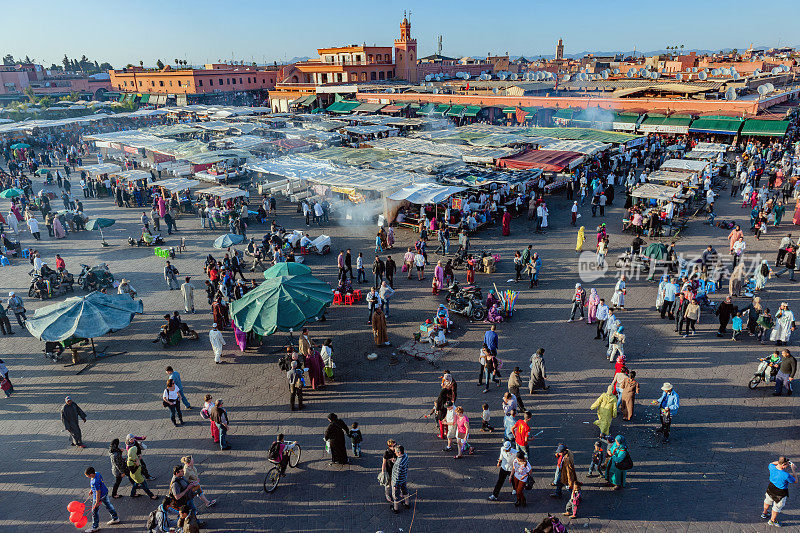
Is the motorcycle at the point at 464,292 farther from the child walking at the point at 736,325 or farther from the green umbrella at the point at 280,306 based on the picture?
the child walking at the point at 736,325

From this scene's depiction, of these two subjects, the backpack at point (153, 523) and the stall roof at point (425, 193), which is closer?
the backpack at point (153, 523)

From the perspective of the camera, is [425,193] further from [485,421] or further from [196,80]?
[196,80]

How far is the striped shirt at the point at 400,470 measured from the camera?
7.45 metres

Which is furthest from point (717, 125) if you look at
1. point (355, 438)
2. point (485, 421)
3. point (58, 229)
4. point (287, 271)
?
point (58, 229)

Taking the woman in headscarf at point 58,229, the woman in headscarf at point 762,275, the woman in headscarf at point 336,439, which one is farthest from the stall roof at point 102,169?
the woman in headscarf at point 762,275

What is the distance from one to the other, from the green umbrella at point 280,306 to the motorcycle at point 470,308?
3.67 meters

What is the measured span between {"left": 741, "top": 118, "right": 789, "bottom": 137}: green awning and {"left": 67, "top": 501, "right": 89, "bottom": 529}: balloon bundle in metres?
38.0

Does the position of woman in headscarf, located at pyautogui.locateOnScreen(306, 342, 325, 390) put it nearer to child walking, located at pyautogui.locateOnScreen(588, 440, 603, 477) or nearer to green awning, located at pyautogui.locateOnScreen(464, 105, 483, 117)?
child walking, located at pyautogui.locateOnScreen(588, 440, 603, 477)

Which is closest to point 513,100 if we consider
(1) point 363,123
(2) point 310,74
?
(1) point 363,123

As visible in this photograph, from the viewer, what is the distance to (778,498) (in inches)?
279

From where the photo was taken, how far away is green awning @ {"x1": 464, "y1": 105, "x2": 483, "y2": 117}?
43938 millimetres

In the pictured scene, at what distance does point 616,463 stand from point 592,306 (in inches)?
227

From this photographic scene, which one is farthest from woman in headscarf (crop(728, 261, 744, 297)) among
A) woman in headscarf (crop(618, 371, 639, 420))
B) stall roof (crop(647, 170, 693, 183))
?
stall roof (crop(647, 170, 693, 183))

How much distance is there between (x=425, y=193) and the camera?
20.5 m
